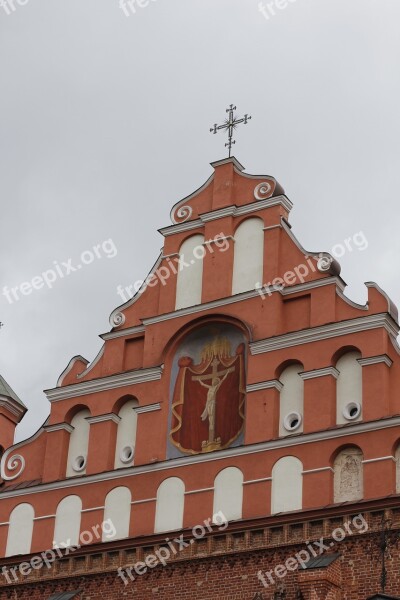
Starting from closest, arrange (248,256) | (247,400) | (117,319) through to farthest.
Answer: (247,400) → (248,256) → (117,319)

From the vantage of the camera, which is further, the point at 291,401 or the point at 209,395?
the point at 209,395

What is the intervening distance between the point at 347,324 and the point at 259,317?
5.79 feet

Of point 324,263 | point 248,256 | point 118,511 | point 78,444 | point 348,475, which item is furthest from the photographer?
point 78,444

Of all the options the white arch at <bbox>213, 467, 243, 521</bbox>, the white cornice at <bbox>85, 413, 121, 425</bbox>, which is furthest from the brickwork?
the white cornice at <bbox>85, 413, 121, 425</bbox>

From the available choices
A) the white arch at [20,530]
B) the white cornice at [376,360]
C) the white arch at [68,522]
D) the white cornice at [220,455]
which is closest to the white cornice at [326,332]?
the white cornice at [376,360]

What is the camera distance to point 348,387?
20922 millimetres

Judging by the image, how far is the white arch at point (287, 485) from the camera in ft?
66.5

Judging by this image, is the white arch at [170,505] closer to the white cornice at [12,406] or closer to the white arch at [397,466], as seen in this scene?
the white arch at [397,466]

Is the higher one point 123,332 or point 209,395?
point 123,332

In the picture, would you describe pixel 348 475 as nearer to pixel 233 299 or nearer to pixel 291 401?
pixel 291 401

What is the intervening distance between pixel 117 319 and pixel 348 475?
20.0 feet

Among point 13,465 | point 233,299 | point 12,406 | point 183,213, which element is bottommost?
point 13,465

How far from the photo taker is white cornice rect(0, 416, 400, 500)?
20.2 m

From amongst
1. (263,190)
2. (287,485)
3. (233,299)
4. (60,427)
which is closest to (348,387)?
(287,485)
